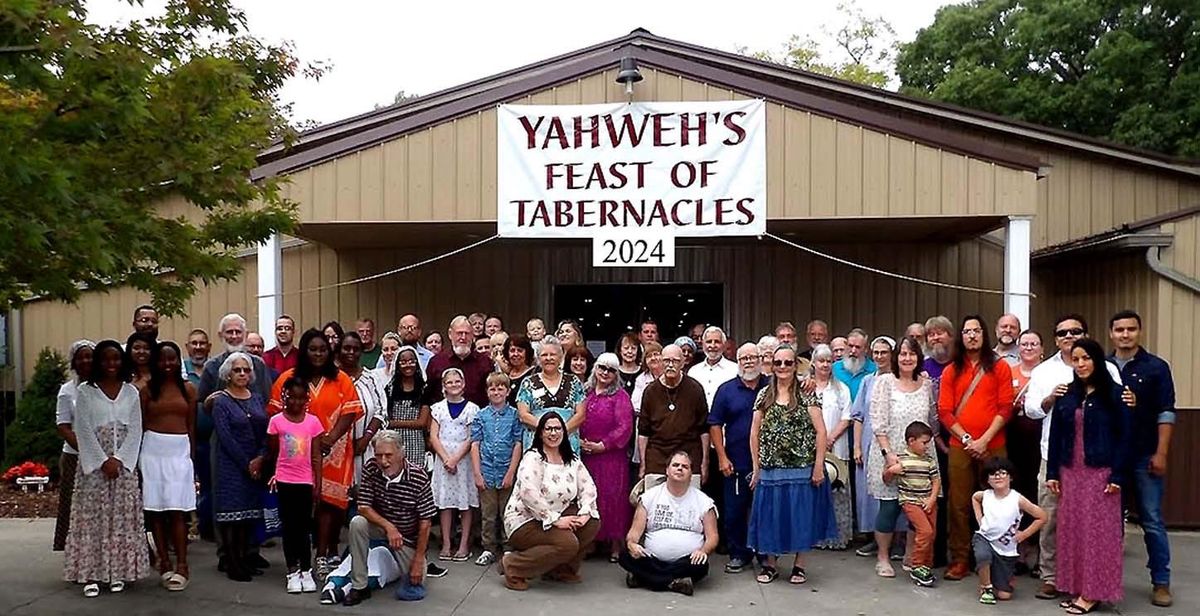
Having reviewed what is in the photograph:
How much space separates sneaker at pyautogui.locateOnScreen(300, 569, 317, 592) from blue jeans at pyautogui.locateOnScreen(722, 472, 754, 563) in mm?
2865

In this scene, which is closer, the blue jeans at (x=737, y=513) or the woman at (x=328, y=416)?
the woman at (x=328, y=416)

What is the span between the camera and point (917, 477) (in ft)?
20.3

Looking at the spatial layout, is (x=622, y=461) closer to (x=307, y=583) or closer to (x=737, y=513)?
(x=737, y=513)

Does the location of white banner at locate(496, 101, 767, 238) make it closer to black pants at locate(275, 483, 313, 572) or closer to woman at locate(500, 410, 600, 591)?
woman at locate(500, 410, 600, 591)

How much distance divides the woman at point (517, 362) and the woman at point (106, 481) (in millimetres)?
2520

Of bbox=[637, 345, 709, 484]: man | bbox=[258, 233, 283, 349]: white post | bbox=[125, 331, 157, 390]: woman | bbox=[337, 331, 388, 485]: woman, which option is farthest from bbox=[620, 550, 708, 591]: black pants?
bbox=[258, 233, 283, 349]: white post

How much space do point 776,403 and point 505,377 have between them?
1.93 metres

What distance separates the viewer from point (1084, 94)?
20.3 metres

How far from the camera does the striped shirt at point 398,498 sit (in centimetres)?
589

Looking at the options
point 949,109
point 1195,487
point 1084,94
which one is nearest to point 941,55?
point 1084,94

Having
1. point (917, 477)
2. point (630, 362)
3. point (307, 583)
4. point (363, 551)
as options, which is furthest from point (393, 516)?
point (917, 477)

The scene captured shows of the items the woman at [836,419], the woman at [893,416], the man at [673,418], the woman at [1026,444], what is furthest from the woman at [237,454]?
the woman at [1026,444]

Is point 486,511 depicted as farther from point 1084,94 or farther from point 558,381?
point 1084,94

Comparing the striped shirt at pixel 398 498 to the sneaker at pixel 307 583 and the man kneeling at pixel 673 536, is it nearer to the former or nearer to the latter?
the sneaker at pixel 307 583
